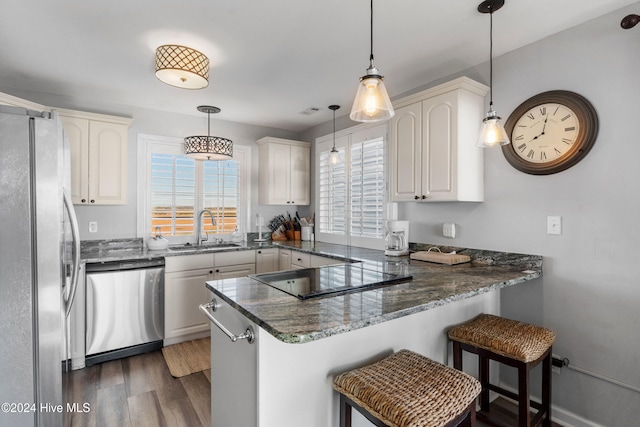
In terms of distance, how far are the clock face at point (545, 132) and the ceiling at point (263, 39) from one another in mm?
496

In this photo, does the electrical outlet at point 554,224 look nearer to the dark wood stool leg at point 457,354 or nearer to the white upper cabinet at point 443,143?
the white upper cabinet at point 443,143

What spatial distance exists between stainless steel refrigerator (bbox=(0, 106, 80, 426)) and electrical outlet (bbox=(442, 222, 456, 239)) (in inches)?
98.4

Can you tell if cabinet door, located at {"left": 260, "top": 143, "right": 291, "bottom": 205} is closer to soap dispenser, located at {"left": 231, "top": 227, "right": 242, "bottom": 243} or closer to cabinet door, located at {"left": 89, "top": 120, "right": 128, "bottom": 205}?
soap dispenser, located at {"left": 231, "top": 227, "right": 242, "bottom": 243}

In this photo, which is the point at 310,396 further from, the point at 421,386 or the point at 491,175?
the point at 491,175

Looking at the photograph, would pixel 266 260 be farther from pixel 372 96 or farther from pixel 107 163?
pixel 372 96

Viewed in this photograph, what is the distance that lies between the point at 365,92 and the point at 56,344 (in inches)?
68.6

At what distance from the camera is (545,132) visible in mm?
2064

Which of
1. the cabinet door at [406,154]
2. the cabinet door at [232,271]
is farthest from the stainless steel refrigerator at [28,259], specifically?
the cabinet door at [406,154]

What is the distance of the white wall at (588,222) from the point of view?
5.78ft

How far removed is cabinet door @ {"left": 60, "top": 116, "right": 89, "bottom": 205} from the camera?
2.95 meters

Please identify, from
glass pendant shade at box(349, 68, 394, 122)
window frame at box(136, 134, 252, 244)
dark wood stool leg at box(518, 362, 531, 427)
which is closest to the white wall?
dark wood stool leg at box(518, 362, 531, 427)

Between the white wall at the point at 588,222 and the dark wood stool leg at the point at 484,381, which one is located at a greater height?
the white wall at the point at 588,222

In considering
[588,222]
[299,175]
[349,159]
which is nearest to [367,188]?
[349,159]

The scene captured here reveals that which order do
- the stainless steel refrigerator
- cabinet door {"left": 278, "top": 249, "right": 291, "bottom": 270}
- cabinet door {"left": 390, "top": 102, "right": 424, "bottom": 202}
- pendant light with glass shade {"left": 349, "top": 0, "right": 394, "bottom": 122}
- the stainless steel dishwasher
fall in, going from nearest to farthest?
1. the stainless steel refrigerator
2. pendant light with glass shade {"left": 349, "top": 0, "right": 394, "bottom": 122}
3. cabinet door {"left": 390, "top": 102, "right": 424, "bottom": 202}
4. the stainless steel dishwasher
5. cabinet door {"left": 278, "top": 249, "right": 291, "bottom": 270}
